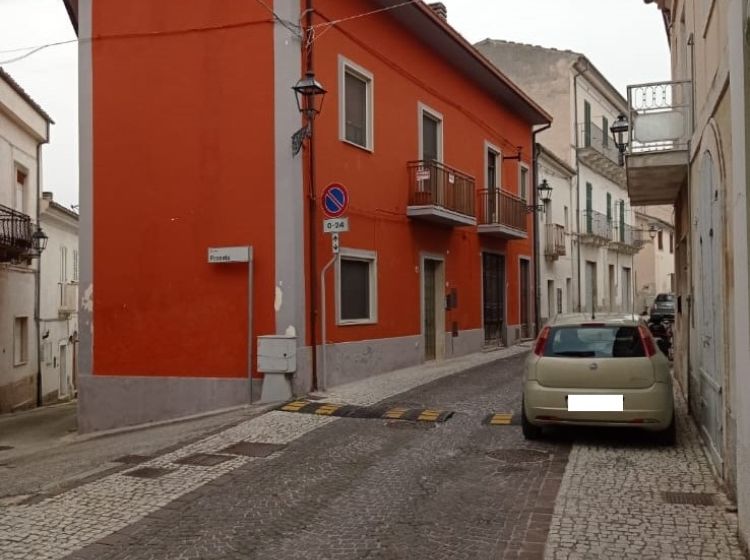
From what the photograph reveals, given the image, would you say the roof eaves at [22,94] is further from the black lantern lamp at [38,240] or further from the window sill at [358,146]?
the window sill at [358,146]

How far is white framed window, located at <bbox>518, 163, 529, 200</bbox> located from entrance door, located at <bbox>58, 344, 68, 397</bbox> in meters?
16.1

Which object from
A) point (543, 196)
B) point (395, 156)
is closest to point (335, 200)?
point (395, 156)

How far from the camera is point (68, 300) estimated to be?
2530cm

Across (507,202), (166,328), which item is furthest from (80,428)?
(507,202)

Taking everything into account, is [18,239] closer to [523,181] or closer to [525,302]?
[523,181]

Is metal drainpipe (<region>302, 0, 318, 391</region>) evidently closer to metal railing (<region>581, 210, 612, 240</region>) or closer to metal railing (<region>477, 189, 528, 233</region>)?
metal railing (<region>477, 189, 528, 233</region>)

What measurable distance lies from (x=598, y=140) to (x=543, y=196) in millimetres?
7759

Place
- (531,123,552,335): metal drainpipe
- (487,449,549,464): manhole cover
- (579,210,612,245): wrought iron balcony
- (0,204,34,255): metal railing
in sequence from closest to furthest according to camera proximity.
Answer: (487,449,549,464): manhole cover
(0,204,34,255): metal railing
(531,123,552,335): metal drainpipe
(579,210,612,245): wrought iron balcony

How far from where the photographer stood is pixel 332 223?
35.9ft

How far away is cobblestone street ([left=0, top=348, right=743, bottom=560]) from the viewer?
486 centimetres

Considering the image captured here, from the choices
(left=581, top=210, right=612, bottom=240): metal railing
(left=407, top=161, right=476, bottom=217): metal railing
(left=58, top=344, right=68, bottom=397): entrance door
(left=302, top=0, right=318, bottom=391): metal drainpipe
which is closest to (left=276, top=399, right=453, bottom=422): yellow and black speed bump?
(left=302, top=0, right=318, bottom=391): metal drainpipe

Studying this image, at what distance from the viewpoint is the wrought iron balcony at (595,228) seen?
29403mm

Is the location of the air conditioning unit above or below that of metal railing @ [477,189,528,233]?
below

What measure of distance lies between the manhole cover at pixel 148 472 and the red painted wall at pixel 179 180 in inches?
174
